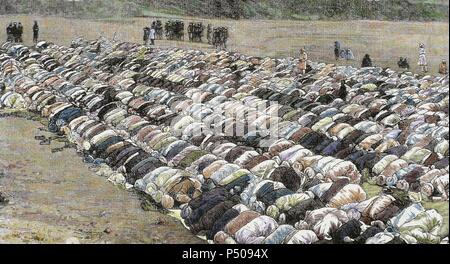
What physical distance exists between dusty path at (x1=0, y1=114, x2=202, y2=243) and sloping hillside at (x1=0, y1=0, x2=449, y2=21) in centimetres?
459

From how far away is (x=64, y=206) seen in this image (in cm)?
1266

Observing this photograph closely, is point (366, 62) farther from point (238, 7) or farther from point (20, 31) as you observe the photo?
point (20, 31)

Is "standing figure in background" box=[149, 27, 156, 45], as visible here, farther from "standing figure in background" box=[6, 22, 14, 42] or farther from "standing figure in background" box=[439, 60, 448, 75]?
"standing figure in background" box=[439, 60, 448, 75]

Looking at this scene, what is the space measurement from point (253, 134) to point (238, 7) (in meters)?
4.45

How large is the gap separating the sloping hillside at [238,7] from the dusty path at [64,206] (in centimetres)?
459

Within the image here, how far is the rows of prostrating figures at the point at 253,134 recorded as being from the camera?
12.1 meters

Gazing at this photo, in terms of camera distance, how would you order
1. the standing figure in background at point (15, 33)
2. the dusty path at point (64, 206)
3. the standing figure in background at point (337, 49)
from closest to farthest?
the dusty path at point (64, 206) < the standing figure in background at point (15, 33) < the standing figure in background at point (337, 49)

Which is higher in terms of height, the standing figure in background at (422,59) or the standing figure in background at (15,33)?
the standing figure in background at (15,33)

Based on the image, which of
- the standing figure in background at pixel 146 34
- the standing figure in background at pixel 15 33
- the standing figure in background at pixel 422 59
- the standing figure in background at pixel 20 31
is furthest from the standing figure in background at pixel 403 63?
the standing figure in background at pixel 15 33

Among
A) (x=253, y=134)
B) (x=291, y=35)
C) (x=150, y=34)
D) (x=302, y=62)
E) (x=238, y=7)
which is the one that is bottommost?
(x=253, y=134)

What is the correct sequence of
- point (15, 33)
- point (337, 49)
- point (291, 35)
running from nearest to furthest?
point (15, 33) → point (291, 35) → point (337, 49)

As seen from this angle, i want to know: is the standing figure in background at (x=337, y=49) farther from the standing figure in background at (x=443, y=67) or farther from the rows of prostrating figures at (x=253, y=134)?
the standing figure in background at (x=443, y=67)

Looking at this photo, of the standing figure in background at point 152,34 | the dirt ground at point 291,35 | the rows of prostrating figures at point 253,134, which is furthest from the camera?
the standing figure in background at point 152,34

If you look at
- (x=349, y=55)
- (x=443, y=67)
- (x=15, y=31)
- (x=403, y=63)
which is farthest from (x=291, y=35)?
(x=15, y=31)
